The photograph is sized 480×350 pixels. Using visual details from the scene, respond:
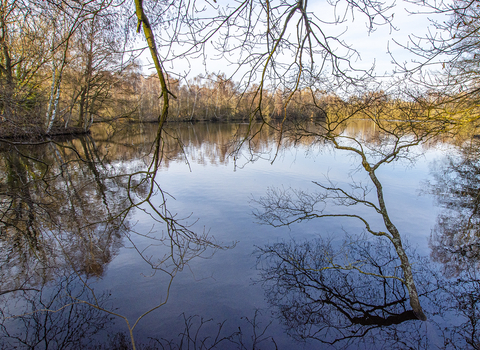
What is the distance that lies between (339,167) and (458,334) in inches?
387

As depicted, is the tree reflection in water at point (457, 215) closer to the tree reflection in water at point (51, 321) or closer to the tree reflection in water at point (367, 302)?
the tree reflection in water at point (367, 302)

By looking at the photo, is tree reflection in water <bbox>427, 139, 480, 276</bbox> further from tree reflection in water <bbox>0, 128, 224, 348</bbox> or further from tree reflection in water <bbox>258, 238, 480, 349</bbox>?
tree reflection in water <bbox>0, 128, 224, 348</bbox>

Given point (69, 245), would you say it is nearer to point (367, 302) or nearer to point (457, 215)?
point (367, 302)

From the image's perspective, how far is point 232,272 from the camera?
5.36m

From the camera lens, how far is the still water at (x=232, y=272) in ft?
12.7

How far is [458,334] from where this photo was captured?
4.01m

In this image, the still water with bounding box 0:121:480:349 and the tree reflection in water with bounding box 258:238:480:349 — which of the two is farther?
the tree reflection in water with bounding box 258:238:480:349

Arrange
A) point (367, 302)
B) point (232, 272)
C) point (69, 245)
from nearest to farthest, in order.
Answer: point (367, 302)
point (232, 272)
point (69, 245)

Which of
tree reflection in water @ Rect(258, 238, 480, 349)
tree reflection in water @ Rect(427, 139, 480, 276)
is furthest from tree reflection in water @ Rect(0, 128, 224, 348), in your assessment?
tree reflection in water @ Rect(427, 139, 480, 276)

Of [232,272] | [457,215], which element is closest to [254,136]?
[232,272]

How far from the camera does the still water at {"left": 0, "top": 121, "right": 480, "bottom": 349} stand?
12.7 feet

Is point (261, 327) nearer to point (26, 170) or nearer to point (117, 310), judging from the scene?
point (117, 310)

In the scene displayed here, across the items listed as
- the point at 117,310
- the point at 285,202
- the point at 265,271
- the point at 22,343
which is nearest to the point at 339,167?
the point at 285,202

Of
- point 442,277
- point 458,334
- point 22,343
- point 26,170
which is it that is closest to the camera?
point 22,343
